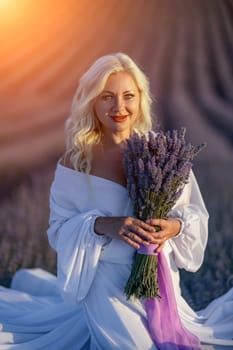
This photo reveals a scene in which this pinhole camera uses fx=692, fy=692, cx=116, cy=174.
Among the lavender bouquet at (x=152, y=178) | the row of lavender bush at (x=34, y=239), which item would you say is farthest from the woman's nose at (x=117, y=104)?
the row of lavender bush at (x=34, y=239)

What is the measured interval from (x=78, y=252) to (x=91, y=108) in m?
0.60

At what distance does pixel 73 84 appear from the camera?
4.50m

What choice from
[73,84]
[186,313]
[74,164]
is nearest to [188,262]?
[186,313]

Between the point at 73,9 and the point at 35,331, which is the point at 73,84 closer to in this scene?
the point at 73,9

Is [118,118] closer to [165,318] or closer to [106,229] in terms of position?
[106,229]

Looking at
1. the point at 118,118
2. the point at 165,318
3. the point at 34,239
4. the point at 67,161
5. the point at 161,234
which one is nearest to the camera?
the point at 161,234

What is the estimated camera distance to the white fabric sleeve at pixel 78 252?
269cm

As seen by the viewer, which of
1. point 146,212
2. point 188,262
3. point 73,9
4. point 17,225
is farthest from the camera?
point 17,225

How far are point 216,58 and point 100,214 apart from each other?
7.54 feet

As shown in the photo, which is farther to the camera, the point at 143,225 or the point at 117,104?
the point at 117,104

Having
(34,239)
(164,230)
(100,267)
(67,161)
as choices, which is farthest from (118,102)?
(34,239)

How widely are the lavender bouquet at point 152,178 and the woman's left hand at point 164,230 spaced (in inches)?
1.1

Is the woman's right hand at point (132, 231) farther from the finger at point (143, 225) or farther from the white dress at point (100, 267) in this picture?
the white dress at point (100, 267)

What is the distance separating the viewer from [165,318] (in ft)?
8.82
